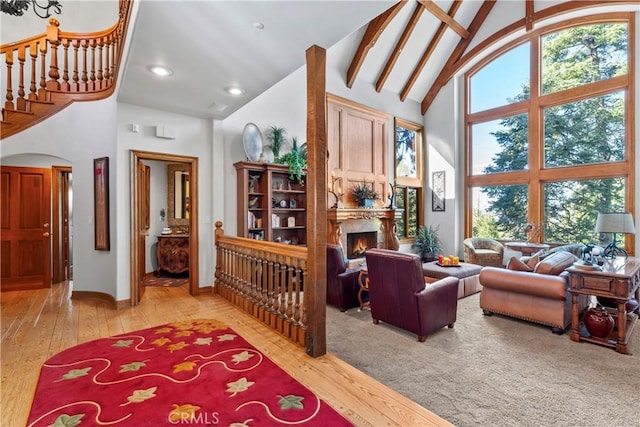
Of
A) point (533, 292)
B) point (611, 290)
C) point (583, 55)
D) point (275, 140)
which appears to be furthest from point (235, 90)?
point (583, 55)

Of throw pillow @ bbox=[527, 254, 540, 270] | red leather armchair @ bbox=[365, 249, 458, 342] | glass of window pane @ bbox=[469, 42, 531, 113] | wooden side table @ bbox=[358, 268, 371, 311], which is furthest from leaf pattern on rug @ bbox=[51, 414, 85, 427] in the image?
glass of window pane @ bbox=[469, 42, 531, 113]

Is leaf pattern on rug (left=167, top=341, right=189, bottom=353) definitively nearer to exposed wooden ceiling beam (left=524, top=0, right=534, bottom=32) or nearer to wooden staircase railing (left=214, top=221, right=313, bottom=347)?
wooden staircase railing (left=214, top=221, right=313, bottom=347)

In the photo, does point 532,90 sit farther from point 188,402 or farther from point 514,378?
point 188,402

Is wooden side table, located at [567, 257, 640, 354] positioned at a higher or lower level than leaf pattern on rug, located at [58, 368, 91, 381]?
higher

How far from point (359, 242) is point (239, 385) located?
16.4 feet

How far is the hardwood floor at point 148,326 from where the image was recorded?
1.94m

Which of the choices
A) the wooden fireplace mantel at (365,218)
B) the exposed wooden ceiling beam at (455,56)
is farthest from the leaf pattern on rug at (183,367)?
the exposed wooden ceiling beam at (455,56)

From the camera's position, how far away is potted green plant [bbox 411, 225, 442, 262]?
7.82m

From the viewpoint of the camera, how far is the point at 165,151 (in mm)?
4316

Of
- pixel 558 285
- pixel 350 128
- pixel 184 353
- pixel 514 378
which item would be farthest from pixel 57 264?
pixel 558 285

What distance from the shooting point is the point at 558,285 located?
3123 mm

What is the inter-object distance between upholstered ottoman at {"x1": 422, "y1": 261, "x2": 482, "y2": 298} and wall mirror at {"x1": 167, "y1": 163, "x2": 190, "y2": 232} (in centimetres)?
473

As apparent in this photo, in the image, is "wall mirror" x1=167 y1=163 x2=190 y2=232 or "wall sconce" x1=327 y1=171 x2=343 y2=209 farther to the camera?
"wall sconce" x1=327 y1=171 x2=343 y2=209

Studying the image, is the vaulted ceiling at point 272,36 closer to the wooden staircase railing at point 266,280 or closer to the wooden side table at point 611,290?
the wooden staircase railing at point 266,280
